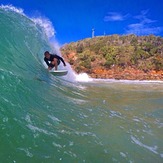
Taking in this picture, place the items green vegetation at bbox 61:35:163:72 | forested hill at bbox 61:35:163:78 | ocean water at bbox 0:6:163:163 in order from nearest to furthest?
ocean water at bbox 0:6:163:163 < forested hill at bbox 61:35:163:78 < green vegetation at bbox 61:35:163:72

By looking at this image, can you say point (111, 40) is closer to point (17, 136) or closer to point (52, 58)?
point (52, 58)

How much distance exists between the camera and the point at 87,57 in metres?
37.7

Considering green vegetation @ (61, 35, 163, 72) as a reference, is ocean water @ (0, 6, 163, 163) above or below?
below

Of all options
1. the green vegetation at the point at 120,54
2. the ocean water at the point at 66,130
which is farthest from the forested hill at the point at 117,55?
the ocean water at the point at 66,130

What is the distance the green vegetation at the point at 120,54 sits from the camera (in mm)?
35875

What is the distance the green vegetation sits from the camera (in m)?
35.9

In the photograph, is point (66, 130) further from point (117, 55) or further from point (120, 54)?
point (120, 54)

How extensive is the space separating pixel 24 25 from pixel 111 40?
3226 cm

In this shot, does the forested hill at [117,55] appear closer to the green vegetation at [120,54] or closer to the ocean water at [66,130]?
the green vegetation at [120,54]

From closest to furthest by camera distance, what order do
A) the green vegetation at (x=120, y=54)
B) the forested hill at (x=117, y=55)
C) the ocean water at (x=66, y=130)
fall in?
1. the ocean water at (x=66, y=130)
2. the forested hill at (x=117, y=55)
3. the green vegetation at (x=120, y=54)

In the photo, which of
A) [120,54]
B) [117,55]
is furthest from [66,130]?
[120,54]

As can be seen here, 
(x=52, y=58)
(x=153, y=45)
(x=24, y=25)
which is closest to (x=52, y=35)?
(x=24, y=25)

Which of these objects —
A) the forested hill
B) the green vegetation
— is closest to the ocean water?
the forested hill

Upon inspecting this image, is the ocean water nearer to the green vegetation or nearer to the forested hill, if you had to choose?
the forested hill
